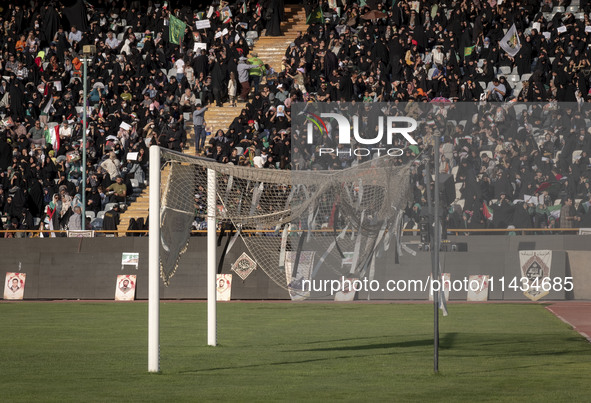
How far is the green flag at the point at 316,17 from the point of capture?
4200 cm

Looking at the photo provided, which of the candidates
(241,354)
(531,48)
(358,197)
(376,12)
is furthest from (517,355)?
(376,12)

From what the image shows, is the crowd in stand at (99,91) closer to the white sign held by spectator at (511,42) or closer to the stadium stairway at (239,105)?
the stadium stairway at (239,105)

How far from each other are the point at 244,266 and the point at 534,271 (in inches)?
328

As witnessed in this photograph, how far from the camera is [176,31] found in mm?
42781

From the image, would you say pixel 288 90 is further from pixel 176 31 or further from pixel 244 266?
pixel 244 266

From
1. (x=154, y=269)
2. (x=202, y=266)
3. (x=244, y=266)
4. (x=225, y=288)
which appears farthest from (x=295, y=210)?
(x=202, y=266)

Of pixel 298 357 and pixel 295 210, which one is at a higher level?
pixel 295 210

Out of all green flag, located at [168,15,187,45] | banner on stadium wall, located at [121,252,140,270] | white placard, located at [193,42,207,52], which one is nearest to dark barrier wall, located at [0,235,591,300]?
banner on stadium wall, located at [121,252,140,270]

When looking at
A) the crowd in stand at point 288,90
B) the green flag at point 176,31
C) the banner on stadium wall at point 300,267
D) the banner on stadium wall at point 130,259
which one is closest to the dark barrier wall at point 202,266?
the banner on stadium wall at point 130,259

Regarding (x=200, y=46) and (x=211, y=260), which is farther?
(x=200, y=46)

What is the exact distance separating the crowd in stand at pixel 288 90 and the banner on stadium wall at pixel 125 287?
101 inches

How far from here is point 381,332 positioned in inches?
810

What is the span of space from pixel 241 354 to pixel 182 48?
27758 mm

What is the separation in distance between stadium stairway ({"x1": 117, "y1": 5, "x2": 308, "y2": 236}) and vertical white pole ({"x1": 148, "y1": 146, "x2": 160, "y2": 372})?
66.9 ft
